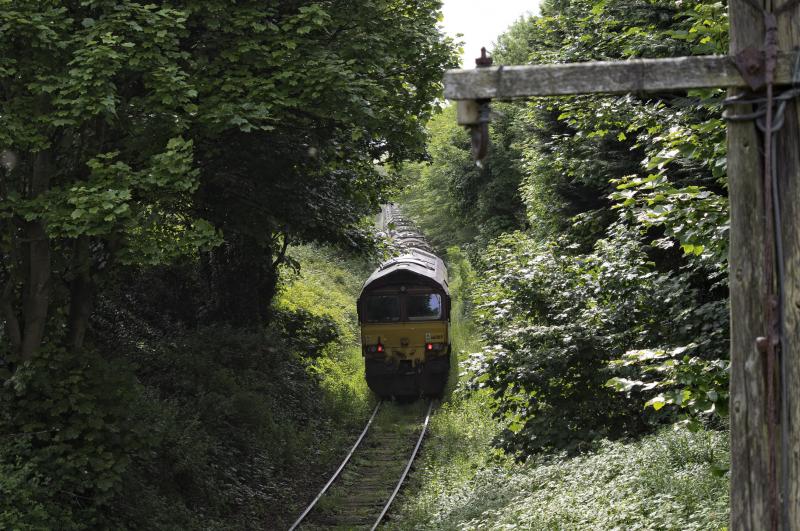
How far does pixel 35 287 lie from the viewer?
10070 millimetres

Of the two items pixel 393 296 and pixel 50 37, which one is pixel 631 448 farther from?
pixel 393 296

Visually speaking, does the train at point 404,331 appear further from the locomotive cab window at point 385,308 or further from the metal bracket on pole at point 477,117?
the metal bracket on pole at point 477,117

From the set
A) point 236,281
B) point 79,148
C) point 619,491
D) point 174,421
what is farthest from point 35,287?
point 236,281

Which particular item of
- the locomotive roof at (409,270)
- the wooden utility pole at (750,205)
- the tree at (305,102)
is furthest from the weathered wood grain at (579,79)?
the locomotive roof at (409,270)

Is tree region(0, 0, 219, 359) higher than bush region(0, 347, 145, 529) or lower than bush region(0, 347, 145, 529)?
higher

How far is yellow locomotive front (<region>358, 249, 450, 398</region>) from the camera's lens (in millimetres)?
20625

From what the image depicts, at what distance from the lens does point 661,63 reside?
357 centimetres

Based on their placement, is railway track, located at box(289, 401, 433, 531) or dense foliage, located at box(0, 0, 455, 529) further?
railway track, located at box(289, 401, 433, 531)

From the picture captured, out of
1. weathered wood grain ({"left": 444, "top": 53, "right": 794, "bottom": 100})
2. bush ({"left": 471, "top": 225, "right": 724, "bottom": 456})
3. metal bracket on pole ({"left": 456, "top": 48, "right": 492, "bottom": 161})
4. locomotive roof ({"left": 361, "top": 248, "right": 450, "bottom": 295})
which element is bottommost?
bush ({"left": 471, "top": 225, "right": 724, "bottom": 456})

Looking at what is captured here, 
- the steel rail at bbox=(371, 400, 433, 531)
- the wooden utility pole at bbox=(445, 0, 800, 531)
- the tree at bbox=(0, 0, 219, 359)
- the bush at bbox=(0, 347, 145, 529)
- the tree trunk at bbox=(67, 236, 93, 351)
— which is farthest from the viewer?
the steel rail at bbox=(371, 400, 433, 531)

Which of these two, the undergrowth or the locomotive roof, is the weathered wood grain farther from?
the locomotive roof

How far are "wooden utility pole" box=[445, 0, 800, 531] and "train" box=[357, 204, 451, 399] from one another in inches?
672

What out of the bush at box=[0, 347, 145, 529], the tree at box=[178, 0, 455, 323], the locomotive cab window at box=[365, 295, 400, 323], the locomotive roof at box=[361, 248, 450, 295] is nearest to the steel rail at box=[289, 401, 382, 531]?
the locomotive cab window at box=[365, 295, 400, 323]

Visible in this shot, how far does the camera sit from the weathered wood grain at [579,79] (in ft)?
11.7
